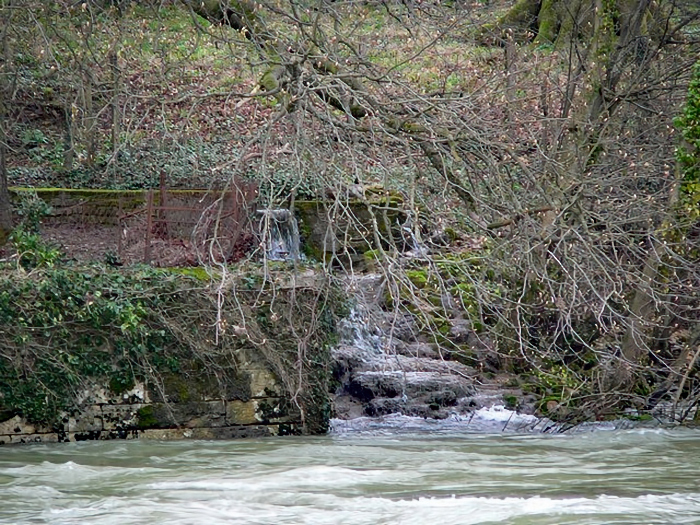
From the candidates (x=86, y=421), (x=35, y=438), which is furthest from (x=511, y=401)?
(x=35, y=438)

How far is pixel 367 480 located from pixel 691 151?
Result: 6.03m

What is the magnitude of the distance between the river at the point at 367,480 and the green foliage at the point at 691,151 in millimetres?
2656

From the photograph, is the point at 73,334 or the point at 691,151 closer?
the point at 73,334

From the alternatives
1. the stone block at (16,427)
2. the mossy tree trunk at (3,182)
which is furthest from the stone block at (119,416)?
the mossy tree trunk at (3,182)

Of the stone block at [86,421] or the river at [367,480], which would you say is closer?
the river at [367,480]

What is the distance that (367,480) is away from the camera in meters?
8.34

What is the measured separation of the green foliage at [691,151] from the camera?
1148 centimetres

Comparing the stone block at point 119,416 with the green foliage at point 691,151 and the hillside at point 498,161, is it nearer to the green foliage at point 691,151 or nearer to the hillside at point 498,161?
the hillside at point 498,161

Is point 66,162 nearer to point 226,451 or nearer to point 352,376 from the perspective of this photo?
point 352,376

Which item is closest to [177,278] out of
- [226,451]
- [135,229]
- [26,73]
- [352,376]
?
[226,451]

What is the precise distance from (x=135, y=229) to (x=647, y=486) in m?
9.42

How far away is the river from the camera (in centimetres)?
698

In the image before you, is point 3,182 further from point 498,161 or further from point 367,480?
point 367,480

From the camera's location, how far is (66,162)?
1759 cm
